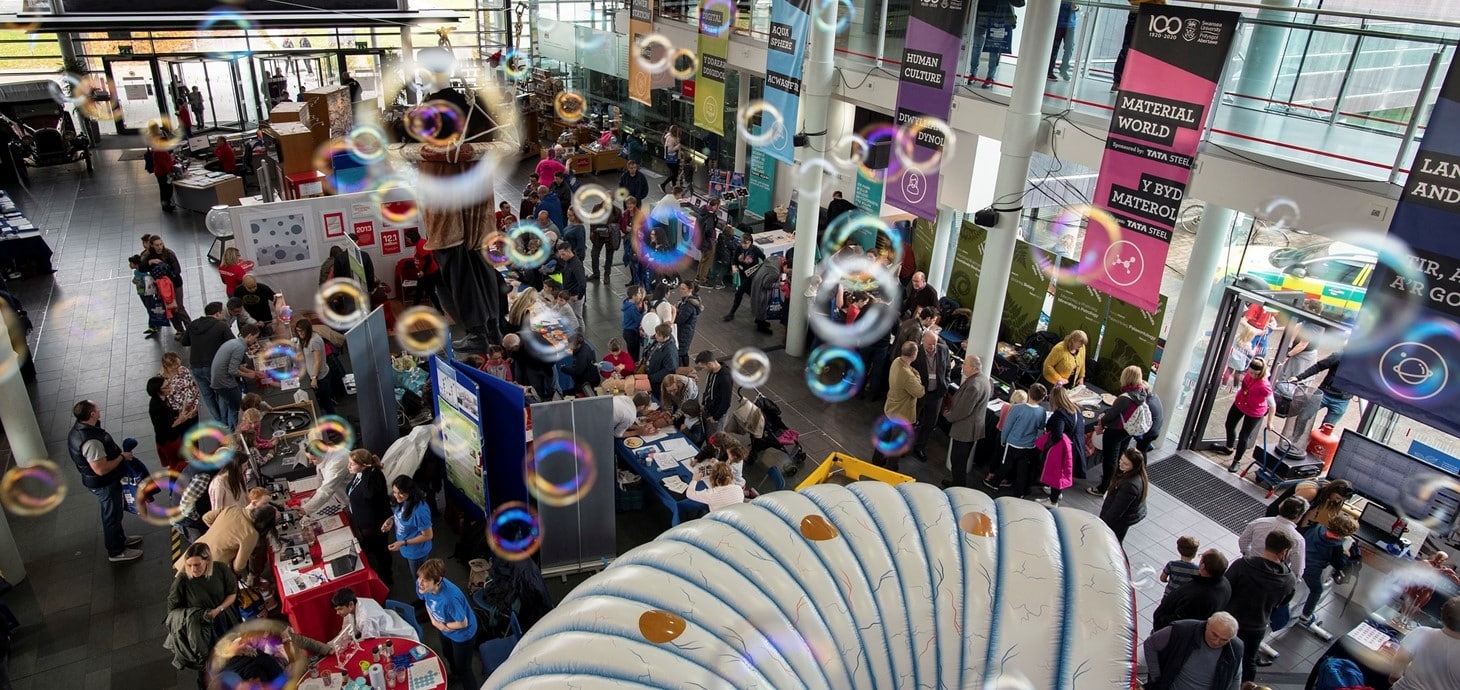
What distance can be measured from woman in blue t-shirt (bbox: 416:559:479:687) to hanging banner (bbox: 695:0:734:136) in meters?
10.1

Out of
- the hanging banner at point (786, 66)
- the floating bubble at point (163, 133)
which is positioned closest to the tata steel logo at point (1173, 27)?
the hanging banner at point (786, 66)

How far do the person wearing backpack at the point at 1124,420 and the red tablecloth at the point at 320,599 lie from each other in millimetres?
7102

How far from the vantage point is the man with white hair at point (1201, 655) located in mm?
5574

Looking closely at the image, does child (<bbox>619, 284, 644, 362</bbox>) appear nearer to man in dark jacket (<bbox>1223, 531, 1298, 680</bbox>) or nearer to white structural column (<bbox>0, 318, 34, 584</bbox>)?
white structural column (<bbox>0, 318, 34, 584</bbox>)

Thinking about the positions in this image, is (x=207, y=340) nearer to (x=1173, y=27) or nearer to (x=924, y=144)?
(x=924, y=144)

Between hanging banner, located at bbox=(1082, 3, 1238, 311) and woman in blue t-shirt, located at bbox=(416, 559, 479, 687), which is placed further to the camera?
hanging banner, located at bbox=(1082, 3, 1238, 311)

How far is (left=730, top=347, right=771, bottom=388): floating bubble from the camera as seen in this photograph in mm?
11508

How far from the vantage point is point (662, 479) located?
27.1 ft

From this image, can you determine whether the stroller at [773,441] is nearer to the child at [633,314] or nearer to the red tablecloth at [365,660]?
the child at [633,314]

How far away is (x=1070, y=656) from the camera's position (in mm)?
2881

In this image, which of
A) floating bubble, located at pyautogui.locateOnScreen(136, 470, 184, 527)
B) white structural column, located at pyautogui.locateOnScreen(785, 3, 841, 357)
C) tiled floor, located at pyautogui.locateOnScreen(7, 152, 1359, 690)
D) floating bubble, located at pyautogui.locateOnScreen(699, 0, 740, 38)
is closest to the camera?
tiled floor, located at pyautogui.locateOnScreen(7, 152, 1359, 690)

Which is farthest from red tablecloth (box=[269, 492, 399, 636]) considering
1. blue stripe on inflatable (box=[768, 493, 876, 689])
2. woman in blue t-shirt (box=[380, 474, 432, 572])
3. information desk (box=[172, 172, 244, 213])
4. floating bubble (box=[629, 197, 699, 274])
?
information desk (box=[172, 172, 244, 213])

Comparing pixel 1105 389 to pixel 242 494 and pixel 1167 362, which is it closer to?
pixel 1167 362

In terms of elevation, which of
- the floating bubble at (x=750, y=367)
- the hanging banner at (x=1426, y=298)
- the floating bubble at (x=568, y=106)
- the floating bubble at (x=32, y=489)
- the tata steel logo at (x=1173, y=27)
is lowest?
the floating bubble at (x=32, y=489)
